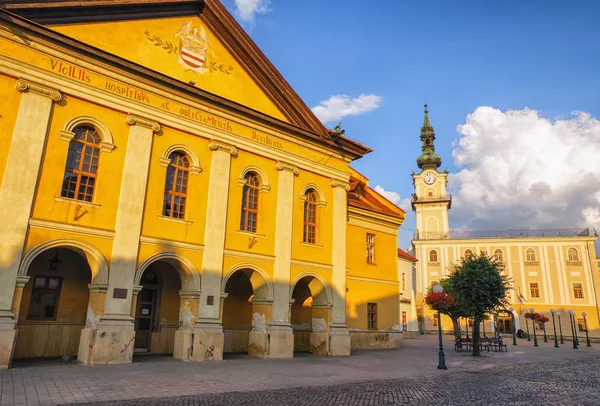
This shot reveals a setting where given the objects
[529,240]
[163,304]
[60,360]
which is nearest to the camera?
[60,360]

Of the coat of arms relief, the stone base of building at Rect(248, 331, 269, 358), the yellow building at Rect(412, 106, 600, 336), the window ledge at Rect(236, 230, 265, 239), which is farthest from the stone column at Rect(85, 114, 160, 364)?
the yellow building at Rect(412, 106, 600, 336)

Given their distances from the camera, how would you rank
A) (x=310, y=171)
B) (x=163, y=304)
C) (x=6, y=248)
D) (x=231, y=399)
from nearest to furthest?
(x=231, y=399), (x=6, y=248), (x=163, y=304), (x=310, y=171)

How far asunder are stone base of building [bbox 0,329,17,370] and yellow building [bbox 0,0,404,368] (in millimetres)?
38

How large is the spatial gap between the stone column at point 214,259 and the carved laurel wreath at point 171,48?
3245 mm

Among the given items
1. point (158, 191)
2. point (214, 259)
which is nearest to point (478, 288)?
point (214, 259)

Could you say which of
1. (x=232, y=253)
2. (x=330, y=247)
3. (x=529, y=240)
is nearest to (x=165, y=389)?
(x=232, y=253)

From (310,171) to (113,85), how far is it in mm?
9487

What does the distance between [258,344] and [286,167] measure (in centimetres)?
785

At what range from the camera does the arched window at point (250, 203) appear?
1872cm

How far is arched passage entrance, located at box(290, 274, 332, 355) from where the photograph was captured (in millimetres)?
20094

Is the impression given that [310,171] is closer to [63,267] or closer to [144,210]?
[144,210]

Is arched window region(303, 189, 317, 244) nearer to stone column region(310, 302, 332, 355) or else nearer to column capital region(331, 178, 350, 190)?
column capital region(331, 178, 350, 190)

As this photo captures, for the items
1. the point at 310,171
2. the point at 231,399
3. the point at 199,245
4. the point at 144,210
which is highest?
the point at 310,171

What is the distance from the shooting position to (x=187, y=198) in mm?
16953
